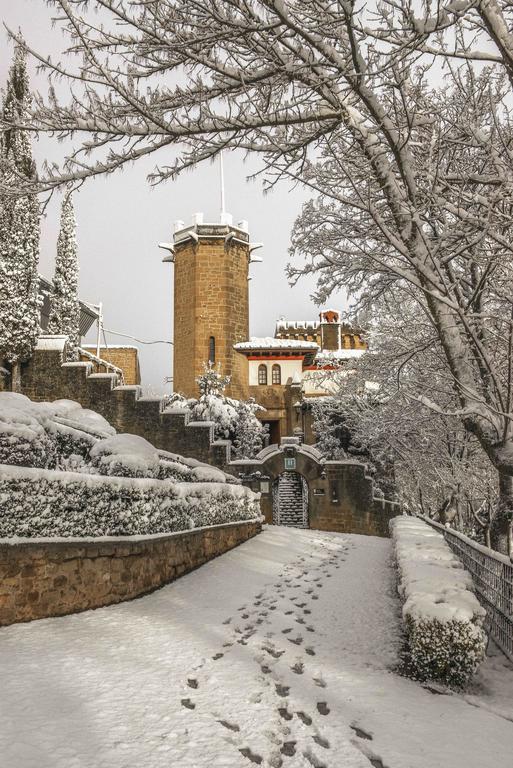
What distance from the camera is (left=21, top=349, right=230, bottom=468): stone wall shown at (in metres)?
19.4

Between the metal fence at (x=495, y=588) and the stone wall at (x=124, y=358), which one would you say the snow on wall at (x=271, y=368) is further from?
the metal fence at (x=495, y=588)

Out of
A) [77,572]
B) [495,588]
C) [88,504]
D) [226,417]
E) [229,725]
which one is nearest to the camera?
[229,725]

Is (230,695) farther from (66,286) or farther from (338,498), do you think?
(66,286)

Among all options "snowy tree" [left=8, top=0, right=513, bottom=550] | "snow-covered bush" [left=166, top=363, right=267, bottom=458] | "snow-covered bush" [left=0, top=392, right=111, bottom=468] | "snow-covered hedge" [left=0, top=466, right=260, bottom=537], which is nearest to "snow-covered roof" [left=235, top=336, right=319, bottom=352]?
"snow-covered bush" [left=166, top=363, right=267, bottom=458]

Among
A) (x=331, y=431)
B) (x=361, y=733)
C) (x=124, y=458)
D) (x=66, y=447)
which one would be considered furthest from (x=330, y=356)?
(x=361, y=733)

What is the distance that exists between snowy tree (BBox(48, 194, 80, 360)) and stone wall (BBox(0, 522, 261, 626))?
18.4m

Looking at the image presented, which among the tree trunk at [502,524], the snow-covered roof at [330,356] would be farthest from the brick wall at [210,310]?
the tree trunk at [502,524]

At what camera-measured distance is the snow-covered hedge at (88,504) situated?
614 centimetres

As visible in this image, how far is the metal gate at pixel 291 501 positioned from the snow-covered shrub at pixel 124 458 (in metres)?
13.9

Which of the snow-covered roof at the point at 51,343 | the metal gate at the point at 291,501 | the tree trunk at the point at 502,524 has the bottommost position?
the metal gate at the point at 291,501

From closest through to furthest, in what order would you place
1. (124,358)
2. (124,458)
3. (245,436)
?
(124,458) < (245,436) < (124,358)

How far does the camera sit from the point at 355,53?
3795mm

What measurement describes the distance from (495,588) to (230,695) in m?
3.70

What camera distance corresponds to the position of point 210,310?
1425 inches
